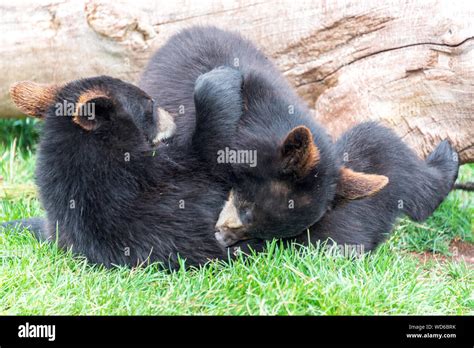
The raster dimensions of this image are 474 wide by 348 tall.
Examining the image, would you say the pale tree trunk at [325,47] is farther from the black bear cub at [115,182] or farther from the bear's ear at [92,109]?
the bear's ear at [92,109]

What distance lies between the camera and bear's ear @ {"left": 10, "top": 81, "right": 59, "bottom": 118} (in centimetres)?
557

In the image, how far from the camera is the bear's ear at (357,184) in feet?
17.8

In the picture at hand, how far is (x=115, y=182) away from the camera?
17.5 ft

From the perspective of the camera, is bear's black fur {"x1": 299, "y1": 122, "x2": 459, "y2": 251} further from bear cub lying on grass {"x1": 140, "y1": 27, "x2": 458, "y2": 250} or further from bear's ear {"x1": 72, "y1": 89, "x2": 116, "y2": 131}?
bear's ear {"x1": 72, "y1": 89, "x2": 116, "y2": 131}

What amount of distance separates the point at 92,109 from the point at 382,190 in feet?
8.44

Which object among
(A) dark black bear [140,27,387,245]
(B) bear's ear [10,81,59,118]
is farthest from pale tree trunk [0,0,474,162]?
(B) bear's ear [10,81,59,118]

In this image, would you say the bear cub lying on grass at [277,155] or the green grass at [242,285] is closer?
the green grass at [242,285]

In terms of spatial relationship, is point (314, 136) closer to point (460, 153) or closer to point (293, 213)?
point (293, 213)

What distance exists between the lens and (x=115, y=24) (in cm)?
733

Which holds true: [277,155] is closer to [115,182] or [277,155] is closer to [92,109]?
[115,182]

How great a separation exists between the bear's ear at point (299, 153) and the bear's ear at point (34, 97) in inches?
73.2

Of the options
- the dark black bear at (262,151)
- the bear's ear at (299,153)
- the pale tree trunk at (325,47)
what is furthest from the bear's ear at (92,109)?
the pale tree trunk at (325,47)

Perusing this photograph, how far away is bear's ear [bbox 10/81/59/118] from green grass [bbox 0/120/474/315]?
1.10 m

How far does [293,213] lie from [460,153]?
2471mm
